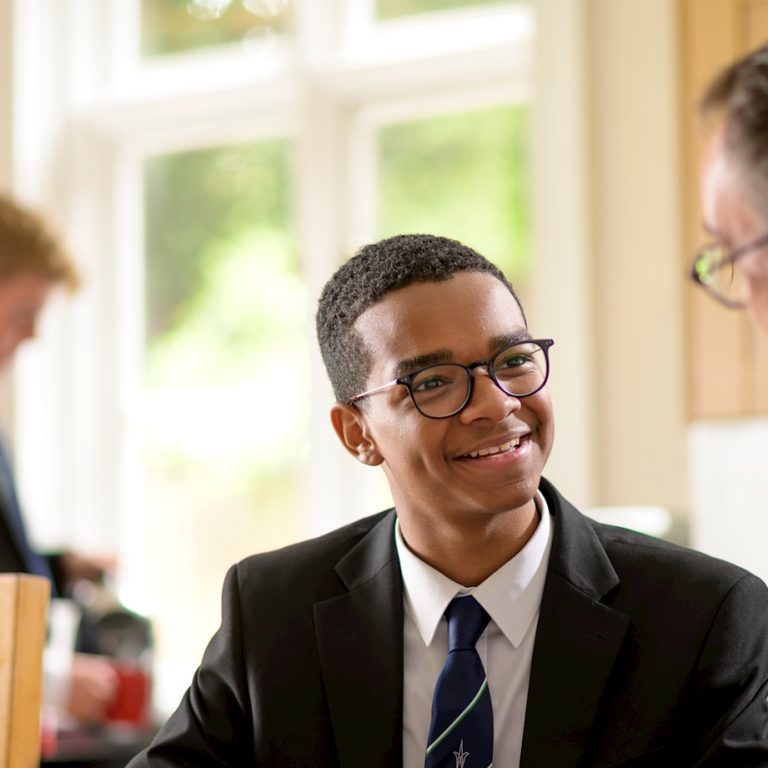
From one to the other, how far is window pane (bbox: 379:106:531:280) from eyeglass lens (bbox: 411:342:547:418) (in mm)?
2454

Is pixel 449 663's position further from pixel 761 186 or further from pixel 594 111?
pixel 594 111

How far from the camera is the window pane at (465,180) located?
152 inches

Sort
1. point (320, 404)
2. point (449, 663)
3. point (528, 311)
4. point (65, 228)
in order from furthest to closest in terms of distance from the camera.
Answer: point (65, 228) < point (320, 404) < point (528, 311) < point (449, 663)

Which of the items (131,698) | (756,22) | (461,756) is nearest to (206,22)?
(756,22)

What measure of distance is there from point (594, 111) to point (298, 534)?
159 centimetres

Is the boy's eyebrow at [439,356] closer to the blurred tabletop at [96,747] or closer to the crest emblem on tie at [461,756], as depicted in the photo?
the crest emblem on tie at [461,756]

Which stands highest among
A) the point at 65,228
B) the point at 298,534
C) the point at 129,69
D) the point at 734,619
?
the point at 129,69

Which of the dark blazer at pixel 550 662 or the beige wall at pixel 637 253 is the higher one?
the beige wall at pixel 637 253

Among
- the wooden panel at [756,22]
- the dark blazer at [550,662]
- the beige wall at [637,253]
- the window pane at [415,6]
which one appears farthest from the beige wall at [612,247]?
the dark blazer at [550,662]

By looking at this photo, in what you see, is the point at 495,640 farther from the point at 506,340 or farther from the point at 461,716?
the point at 506,340

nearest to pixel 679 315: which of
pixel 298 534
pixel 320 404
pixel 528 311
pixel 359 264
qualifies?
pixel 528 311

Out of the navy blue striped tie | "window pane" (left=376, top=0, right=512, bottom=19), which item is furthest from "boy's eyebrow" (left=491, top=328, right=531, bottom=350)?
"window pane" (left=376, top=0, right=512, bottom=19)

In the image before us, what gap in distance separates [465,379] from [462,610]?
24 centimetres

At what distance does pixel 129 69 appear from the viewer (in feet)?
14.9
